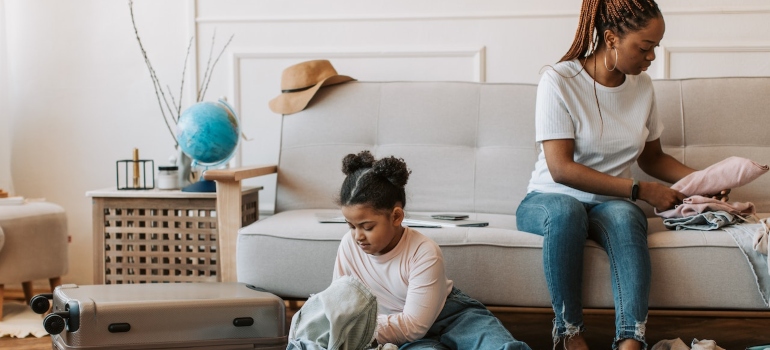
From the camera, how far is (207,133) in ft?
8.34

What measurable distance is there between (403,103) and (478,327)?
110 centimetres

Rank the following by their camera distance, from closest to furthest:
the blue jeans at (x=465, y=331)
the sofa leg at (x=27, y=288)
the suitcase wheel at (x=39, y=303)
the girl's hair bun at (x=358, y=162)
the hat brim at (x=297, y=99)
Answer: the blue jeans at (x=465, y=331) → the girl's hair bun at (x=358, y=162) → the suitcase wheel at (x=39, y=303) → the hat brim at (x=297, y=99) → the sofa leg at (x=27, y=288)

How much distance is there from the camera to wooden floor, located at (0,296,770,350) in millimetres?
2354

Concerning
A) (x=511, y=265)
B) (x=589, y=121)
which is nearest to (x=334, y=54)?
(x=589, y=121)

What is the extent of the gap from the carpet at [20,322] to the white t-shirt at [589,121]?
5.00ft

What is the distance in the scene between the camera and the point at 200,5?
3131 mm

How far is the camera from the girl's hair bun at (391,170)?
1.70m

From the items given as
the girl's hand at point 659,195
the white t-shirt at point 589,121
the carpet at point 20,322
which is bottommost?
the carpet at point 20,322

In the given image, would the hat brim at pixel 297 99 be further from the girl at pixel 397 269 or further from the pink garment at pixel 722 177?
the pink garment at pixel 722 177

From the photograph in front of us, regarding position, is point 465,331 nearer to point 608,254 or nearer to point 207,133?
point 608,254

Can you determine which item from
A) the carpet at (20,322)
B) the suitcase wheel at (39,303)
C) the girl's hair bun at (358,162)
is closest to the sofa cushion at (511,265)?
the girl's hair bun at (358,162)

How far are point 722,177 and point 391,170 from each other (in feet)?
2.97

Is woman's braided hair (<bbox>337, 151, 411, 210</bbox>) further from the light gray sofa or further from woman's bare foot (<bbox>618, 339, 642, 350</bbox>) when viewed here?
woman's bare foot (<bbox>618, 339, 642, 350</bbox>)

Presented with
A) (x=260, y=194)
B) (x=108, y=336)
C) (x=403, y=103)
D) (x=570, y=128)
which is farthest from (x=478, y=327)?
(x=260, y=194)
